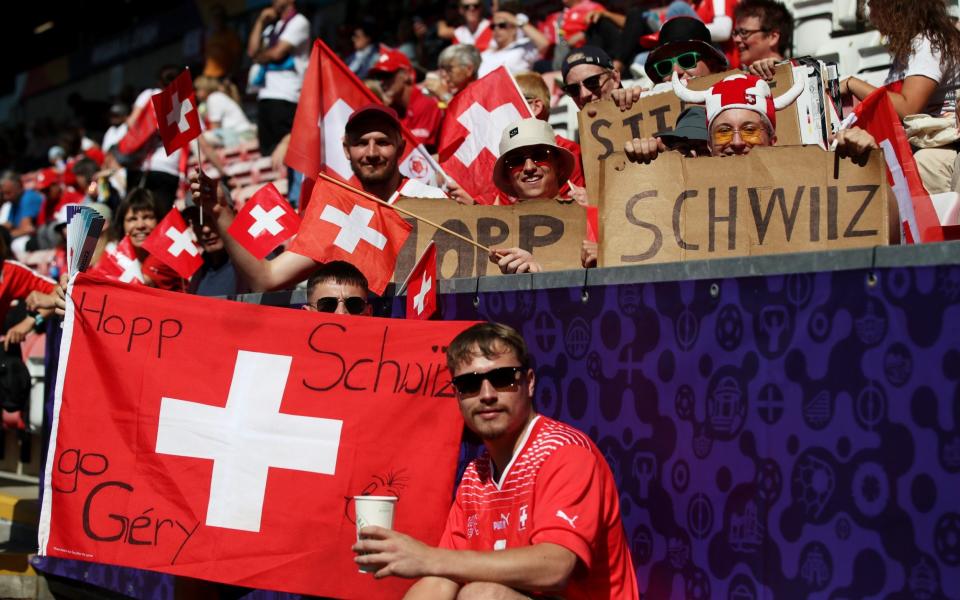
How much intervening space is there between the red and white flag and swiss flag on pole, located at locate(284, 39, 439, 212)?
1.06m

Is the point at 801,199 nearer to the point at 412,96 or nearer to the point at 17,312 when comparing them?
the point at 412,96

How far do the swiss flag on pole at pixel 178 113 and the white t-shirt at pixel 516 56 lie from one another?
408 centimetres

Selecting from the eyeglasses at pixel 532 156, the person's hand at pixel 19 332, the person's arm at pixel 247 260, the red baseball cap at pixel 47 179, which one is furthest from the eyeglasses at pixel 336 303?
the red baseball cap at pixel 47 179

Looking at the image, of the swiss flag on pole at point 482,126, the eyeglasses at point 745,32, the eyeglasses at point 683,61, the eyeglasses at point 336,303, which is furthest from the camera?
the swiss flag on pole at point 482,126

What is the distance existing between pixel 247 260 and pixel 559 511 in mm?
2380

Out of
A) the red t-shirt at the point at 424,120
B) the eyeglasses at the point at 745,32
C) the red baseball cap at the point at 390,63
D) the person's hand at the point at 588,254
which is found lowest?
the person's hand at the point at 588,254

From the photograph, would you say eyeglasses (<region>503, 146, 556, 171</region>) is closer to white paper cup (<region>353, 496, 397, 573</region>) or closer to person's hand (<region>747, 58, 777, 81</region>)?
person's hand (<region>747, 58, 777, 81</region>)

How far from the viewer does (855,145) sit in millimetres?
4090

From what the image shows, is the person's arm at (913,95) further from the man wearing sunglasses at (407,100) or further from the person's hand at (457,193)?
the man wearing sunglasses at (407,100)

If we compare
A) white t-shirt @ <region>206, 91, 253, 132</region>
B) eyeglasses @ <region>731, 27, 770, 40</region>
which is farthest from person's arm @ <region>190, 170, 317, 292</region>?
white t-shirt @ <region>206, 91, 253, 132</region>

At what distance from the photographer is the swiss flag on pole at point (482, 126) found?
7.25 metres

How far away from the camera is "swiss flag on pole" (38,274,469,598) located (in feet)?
16.1

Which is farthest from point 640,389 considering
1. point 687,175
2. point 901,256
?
point 901,256

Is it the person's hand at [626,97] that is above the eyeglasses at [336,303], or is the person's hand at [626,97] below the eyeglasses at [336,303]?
above
